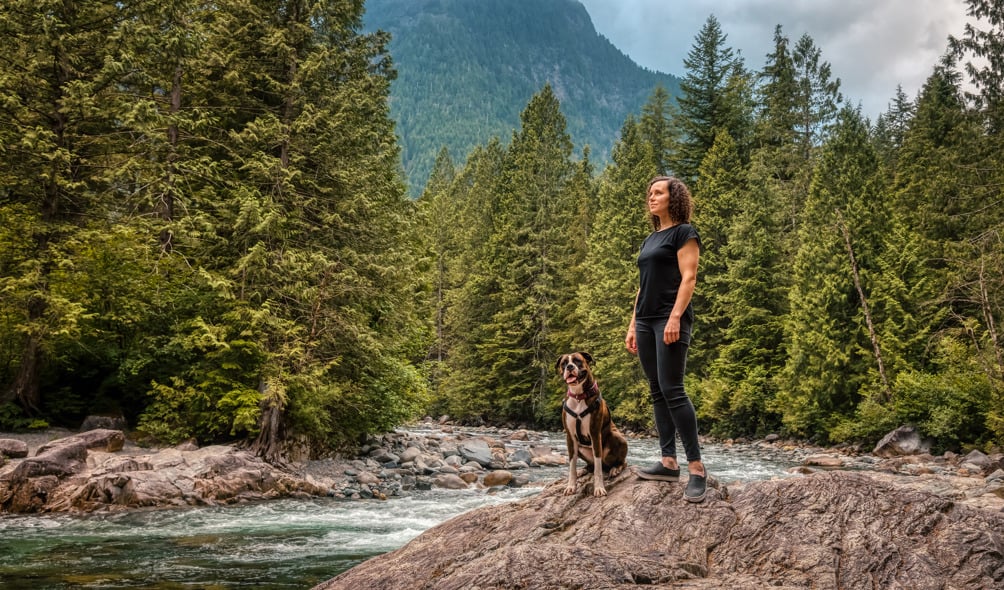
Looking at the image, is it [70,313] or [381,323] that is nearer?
[70,313]

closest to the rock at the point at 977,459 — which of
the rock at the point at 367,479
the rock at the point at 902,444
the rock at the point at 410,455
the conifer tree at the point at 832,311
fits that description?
the rock at the point at 902,444

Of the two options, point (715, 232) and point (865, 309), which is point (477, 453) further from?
point (715, 232)

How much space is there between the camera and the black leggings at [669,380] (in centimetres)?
420

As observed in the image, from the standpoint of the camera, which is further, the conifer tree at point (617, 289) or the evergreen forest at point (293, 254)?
the conifer tree at point (617, 289)

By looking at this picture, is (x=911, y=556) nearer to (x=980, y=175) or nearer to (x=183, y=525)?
(x=183, y=525)

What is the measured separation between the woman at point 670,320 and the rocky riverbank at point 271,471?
147 inches

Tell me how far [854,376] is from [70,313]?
23.6 metres

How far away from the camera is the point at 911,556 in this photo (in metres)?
3.42

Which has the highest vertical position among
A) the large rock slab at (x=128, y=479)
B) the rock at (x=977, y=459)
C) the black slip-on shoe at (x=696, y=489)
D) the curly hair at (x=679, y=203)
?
the curly hair at (x=679, y=203)

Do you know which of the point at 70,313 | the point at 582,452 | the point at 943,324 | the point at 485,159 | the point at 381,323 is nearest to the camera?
the point at 582,452

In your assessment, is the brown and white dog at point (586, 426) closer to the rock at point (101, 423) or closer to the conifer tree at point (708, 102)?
the rock at point (101, 423)

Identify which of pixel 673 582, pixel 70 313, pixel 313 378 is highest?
pixel 70 313

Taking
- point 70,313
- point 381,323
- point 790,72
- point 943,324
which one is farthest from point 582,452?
point 790,72

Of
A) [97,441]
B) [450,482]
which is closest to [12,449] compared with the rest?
[97,441]
